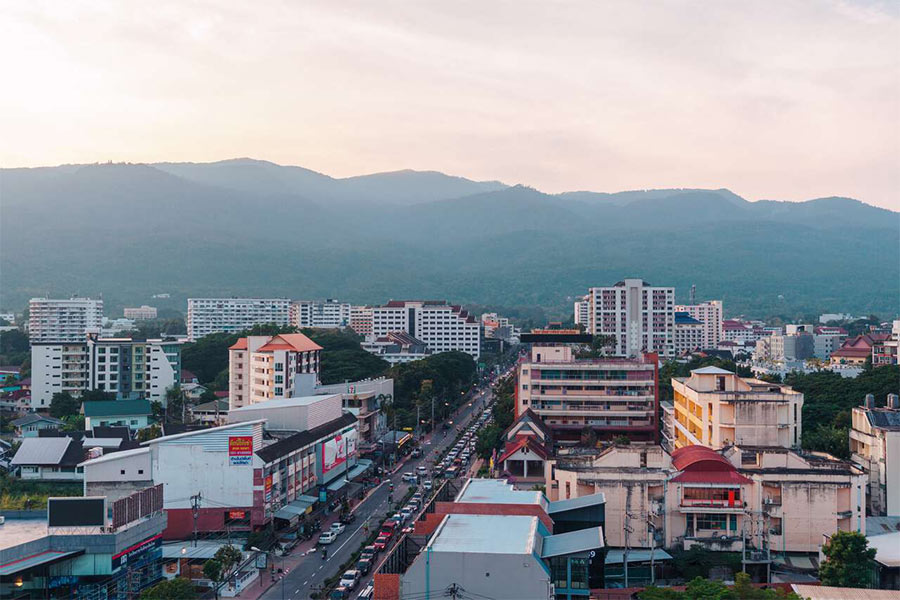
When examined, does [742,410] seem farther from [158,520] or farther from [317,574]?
[158,520]

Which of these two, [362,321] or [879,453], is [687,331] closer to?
[362,321]

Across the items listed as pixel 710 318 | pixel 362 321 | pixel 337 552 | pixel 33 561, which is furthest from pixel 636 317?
pixel 33 561

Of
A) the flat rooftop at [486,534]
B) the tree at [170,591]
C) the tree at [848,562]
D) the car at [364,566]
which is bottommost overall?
the car at [364,566]

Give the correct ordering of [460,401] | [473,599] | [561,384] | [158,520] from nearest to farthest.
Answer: [473,599], [158,520], [561,384], [460,401]

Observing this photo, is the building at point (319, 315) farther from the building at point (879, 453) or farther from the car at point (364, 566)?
the car at point (364, 566)

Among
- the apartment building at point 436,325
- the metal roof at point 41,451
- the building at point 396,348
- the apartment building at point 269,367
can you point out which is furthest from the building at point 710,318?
the metal roof at point 41,451

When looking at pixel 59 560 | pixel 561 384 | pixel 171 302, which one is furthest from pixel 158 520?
pixel 171 302
